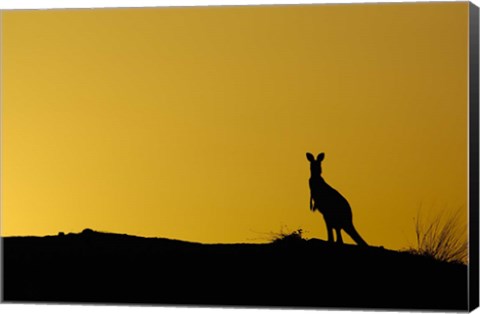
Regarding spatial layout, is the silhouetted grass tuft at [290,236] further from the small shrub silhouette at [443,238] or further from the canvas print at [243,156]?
the small shrub silhouette at [443,238]

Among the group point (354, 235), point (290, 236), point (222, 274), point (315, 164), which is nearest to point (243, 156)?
point (315, 164)

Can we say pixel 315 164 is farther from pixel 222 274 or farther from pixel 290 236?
pixel 222 274

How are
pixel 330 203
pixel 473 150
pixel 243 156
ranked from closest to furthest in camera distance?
pixel 473 150
pixel 330 203
pixel 243 156

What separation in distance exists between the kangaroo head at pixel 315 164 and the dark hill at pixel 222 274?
49cm

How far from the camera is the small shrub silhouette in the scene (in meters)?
12.7

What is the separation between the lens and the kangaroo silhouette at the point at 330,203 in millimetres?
12906

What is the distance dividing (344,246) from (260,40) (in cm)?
157

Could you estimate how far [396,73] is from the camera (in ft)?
42.0

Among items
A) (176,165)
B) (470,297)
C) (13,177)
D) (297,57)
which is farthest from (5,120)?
(470,297)

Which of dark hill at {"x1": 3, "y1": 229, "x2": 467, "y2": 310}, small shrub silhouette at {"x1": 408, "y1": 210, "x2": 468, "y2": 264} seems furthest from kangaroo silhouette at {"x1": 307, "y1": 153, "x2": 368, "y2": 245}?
small shrub silhouette at {"x1": 408, "y1": 210, "x2": 468, "y2": 264}

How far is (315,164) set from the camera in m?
12.9

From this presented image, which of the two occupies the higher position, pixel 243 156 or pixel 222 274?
pixel 243 156

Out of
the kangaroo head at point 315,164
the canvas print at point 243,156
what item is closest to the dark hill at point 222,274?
the canvas print at point 243,156

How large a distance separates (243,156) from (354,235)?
97 cm
